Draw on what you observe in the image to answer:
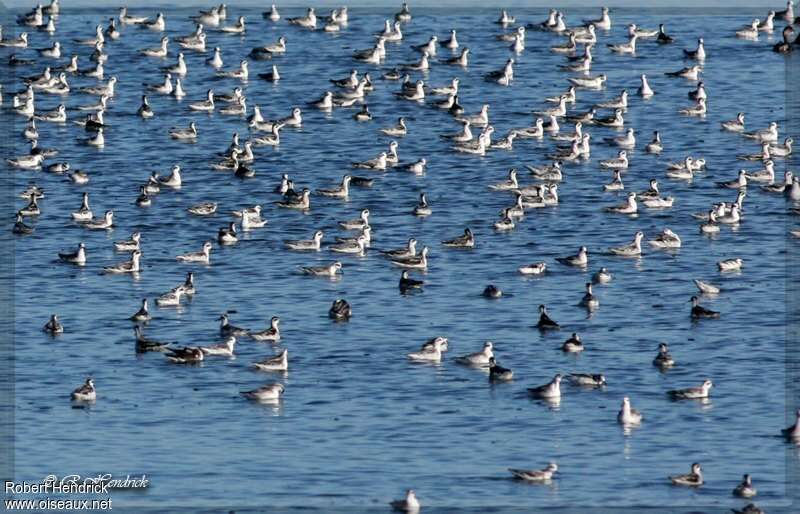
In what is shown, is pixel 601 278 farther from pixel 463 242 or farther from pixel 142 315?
pixel 142 315

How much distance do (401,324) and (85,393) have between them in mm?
11537

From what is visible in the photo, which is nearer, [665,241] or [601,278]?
[601,278]

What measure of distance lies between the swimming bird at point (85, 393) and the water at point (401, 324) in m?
0.35

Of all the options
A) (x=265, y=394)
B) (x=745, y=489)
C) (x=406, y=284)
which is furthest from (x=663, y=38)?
(x=745, y=489)

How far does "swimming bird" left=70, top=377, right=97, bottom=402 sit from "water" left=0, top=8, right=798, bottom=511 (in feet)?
1.15

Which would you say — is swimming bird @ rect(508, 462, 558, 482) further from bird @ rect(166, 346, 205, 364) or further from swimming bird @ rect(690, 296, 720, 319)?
swimming bird @ rect(690, 296, 720, 319)

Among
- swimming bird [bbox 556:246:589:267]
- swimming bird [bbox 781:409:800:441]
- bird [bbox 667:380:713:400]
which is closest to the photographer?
swimming bird [bbox 781:409:800:441]

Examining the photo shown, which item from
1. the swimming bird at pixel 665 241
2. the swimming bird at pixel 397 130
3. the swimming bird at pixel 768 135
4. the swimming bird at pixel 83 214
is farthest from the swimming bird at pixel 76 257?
the swimming bird at pixel 768 135

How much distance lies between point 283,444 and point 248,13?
74695mm

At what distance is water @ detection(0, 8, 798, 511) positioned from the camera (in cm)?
5116

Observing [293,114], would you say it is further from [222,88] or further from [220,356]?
[220,356]

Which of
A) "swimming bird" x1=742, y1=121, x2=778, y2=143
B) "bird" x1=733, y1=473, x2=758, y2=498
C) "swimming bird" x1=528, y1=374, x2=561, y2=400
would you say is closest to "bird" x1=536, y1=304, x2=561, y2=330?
"swimming bird" x1=528, y1=374, x2=561, y2=400

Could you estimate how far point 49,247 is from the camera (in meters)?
75.9

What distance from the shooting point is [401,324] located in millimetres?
64875
